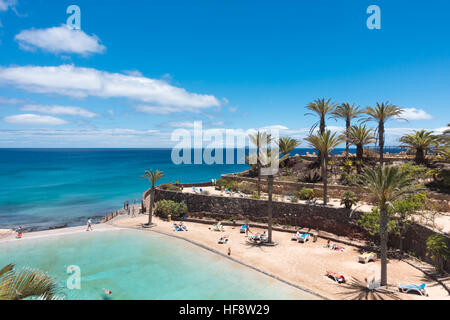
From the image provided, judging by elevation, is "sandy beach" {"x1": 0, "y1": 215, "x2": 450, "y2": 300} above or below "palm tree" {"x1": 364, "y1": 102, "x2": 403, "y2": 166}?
below

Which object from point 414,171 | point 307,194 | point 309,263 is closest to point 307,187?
point 307,194

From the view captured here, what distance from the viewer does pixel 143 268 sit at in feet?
61.6

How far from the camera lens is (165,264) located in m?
19.3

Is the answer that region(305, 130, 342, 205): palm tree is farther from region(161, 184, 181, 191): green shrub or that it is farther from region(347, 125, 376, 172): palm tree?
region(161, 184, 181, 191): green shrub

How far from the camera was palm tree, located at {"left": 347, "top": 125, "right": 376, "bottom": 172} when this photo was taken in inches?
1358

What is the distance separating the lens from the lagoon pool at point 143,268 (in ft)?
50.3

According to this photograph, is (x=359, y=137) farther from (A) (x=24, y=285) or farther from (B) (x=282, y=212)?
(A) (x=24, y=285)

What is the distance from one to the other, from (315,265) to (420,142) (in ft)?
75.2

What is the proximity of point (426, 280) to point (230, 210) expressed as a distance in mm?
17985

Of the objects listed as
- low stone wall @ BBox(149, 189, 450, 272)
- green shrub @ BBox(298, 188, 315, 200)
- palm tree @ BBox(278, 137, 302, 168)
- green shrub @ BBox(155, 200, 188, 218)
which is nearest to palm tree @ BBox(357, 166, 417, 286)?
low stone wall @ BBox(149, 189, 450, 272)

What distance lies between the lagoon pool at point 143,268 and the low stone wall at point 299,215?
727 centimetres

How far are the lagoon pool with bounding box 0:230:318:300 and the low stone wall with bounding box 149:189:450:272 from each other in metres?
7.27

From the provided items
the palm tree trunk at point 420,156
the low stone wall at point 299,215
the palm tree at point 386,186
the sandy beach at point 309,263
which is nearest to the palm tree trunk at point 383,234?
the palm tree at point 386,186
